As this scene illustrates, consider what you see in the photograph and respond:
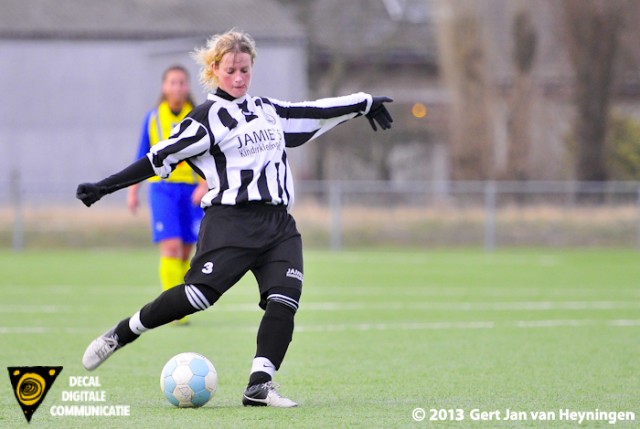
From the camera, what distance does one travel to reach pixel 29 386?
583cm

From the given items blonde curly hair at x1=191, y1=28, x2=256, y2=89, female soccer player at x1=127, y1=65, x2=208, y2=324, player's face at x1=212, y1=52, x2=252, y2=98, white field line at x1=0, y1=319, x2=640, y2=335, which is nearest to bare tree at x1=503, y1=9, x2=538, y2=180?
white field line at x1=0, y1=319, x2=640, y2=335

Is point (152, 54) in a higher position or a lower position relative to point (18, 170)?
higher

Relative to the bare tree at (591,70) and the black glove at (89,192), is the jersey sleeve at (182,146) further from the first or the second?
the bare tree at (591,70)

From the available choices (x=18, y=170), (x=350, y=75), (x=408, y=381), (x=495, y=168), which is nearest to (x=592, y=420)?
(x=408, y=381)

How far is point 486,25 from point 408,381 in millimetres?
23323

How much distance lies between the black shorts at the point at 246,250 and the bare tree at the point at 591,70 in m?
22.7

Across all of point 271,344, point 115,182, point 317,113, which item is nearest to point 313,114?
point 317,113

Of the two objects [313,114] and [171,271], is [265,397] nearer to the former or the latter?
[313,114]

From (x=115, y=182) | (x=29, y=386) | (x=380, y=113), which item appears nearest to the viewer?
(x=29, y=386)

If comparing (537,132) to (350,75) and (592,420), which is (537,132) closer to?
(350,75)

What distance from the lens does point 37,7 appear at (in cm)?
3544

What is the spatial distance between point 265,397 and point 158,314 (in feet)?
2.40

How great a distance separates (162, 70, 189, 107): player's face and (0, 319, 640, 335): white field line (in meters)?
1.94

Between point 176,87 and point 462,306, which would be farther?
point 462,306
